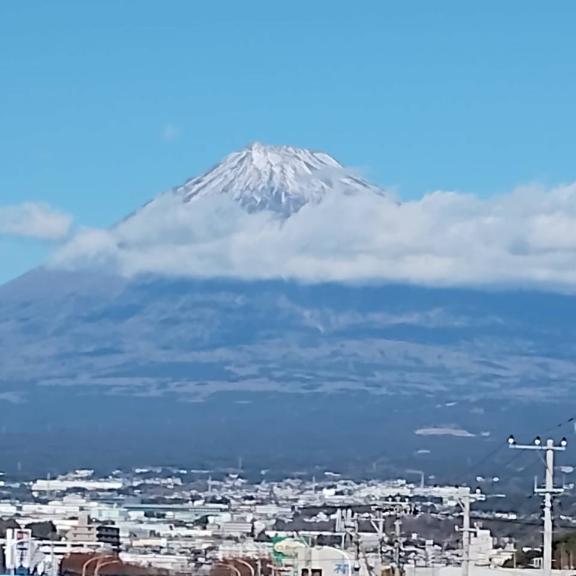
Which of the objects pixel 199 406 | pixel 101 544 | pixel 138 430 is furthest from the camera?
pixel 199 406

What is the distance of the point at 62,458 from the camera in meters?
83.3

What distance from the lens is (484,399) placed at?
346ft

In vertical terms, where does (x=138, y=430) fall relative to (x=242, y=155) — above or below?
below

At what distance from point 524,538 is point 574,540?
416 inches

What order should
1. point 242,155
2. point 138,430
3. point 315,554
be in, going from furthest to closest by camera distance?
point 242,155
point 138,430
point 315,554

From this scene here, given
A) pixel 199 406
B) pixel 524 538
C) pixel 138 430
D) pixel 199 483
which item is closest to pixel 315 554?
pixel 524 538

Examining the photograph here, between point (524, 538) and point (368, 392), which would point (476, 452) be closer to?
point (524, 538)

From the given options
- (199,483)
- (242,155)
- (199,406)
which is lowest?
(199,483)

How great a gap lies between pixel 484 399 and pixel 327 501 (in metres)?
43.4

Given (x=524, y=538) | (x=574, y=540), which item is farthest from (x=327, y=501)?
(x=574, y=540)

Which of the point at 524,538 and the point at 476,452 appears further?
the point at 476,452

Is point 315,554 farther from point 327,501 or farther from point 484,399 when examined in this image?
point 484,399

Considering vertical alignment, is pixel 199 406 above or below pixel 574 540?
above

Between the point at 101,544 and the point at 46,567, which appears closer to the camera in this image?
the point at 46,567
